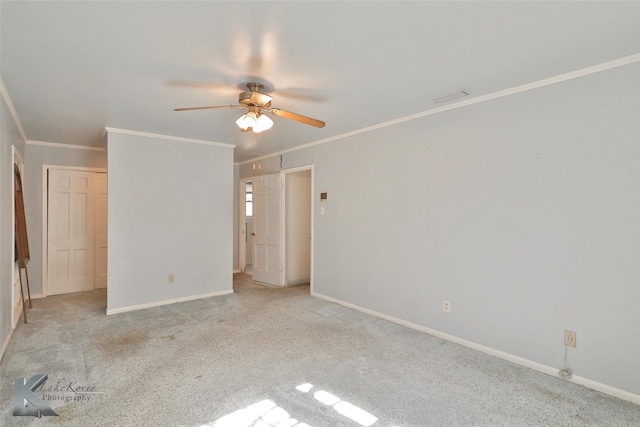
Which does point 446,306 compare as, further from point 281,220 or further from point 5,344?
point 5,344

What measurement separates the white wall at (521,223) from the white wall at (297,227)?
5.70 feet

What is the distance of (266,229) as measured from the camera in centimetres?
577

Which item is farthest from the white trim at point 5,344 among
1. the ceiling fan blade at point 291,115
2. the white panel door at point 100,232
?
the ceiling fan blade at point 291,115

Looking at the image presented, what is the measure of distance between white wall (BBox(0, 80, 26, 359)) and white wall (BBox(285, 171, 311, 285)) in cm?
342

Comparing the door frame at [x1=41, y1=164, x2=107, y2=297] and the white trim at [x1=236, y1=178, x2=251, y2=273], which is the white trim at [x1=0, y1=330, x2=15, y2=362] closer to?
the door frame at [x1=41, y1=164, x2=107, y2=297]

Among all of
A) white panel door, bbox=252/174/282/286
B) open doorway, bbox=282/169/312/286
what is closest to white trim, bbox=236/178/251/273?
white panel door, bbox=252/174/282/286

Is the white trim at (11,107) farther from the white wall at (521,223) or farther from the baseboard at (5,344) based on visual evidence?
the white wall at (521,223)

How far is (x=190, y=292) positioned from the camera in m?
4.76

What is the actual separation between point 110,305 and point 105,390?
6.75ft

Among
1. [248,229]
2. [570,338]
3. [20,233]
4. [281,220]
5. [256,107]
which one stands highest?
[256,107]

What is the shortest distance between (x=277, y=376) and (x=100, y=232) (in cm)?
442

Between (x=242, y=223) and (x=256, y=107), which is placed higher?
(x=256, y=107)

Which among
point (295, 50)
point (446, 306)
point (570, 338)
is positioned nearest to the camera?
point (295, 50)

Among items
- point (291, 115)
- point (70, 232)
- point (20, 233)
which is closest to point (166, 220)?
point (20, 233)
